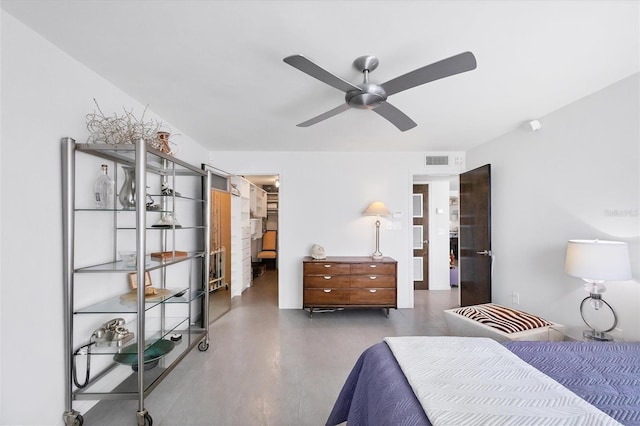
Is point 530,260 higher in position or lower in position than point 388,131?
lower

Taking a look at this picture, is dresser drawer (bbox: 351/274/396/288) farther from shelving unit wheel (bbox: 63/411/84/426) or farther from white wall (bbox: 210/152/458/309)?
shelving unit wheel (bbox: 63/411/84/426)

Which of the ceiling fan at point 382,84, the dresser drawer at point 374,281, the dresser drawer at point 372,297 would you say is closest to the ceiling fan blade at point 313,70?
the ceiling fan at point 382,84

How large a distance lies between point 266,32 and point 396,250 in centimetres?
355

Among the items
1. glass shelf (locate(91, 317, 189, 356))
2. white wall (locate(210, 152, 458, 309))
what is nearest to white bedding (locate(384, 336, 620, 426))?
glass shelf (locate(91, 317, 189, 356))

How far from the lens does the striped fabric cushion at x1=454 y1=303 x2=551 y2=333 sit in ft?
7.94

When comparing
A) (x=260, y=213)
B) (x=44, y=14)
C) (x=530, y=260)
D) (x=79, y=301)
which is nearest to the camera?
(x=44, y=14)

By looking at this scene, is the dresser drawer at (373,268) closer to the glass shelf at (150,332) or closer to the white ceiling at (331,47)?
the white ceiling at (331,47)

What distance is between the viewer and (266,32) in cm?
157

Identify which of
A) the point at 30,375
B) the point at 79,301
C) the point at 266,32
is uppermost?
the point at 266,32

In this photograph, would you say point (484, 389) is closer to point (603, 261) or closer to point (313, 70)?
point (603, 261)

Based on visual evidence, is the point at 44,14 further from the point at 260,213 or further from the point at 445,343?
the point at 260,213

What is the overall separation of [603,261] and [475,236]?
6.07 feet

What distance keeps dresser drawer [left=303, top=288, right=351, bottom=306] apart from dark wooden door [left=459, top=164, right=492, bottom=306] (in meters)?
1.71

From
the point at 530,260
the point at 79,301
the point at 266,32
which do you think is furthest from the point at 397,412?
the point at 530,260
